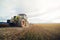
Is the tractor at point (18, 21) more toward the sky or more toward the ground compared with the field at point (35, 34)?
more toward the sky

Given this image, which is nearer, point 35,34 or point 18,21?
point 35,34

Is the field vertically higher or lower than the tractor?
lower

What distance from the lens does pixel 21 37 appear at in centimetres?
428

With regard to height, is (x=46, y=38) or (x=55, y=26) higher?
(x=55, y=26)

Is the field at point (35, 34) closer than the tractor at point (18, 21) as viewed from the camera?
Yes

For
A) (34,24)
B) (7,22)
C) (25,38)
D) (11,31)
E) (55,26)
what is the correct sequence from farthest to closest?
(7,22) → (34,24) → (55,26) → (11,31) → (25,38)

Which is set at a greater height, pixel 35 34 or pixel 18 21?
pixel 18 21

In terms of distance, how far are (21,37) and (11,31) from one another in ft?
1.45

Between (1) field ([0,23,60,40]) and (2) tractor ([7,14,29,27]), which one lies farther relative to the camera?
(2) tractor ([7,14,29,27])

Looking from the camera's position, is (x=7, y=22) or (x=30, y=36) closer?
(x=30, y=36)

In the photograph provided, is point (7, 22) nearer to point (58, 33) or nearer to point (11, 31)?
point (11, 31)

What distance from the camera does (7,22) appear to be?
5.96 metres

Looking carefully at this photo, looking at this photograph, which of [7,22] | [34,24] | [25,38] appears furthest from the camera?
[7,22]

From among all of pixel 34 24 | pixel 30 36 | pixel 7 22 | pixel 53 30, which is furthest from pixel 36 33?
pixel 7 22
